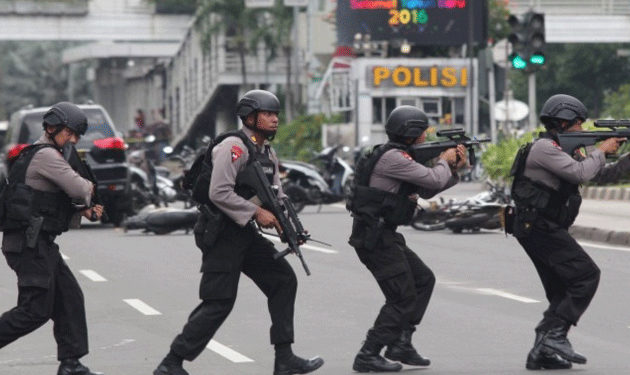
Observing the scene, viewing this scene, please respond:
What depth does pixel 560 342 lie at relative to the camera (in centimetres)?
968

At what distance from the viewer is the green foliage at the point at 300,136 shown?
5069cm

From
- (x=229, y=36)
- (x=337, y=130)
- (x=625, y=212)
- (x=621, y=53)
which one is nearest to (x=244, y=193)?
(x=625, y=212)

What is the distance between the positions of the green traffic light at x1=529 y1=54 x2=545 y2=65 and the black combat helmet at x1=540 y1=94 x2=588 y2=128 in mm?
14143

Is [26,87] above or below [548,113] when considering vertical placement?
below

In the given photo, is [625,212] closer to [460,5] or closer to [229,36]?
[460,5]

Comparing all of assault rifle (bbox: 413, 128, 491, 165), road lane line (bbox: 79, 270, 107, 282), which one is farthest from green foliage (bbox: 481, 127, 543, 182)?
assault rifle (bbox: 413, 128, 491, 165)

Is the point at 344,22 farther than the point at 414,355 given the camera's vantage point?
Yes

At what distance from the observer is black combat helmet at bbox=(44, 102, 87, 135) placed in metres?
9.30

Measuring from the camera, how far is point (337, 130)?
4869 centimetres

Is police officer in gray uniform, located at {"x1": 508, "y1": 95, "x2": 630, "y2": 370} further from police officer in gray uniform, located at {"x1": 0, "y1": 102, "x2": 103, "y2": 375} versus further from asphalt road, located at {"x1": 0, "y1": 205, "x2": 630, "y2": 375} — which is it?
police officer in gray uniform, located at {"x1": 0, "y1": 102, "x2": 103, "y2": 375}

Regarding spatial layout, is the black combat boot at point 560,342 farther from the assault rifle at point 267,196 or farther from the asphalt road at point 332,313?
the assault rifle at point 267,196

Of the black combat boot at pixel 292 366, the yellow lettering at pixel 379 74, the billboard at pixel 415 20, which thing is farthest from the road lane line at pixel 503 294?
the billboard at pixel 415 20

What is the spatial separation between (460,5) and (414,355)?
4599cm

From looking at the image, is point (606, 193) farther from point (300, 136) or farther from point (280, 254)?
point (280, 254)
